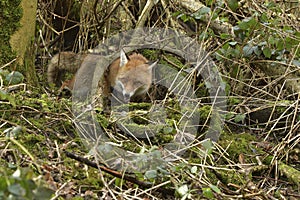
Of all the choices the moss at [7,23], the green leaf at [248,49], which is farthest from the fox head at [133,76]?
the moss at [7,23]

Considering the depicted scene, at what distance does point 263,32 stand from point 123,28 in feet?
7.56

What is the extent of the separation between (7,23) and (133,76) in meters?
2.16

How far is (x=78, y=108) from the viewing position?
11.5 feet

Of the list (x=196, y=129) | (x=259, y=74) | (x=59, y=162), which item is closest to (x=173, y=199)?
(x=59, y=162)

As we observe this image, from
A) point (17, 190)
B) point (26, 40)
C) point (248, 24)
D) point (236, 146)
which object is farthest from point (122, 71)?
point (17, 190)

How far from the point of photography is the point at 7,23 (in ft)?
12.3

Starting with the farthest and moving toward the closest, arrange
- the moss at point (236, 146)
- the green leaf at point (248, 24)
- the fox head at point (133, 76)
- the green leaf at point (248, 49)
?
the fox head at point (133, 76) < the green leaf at point (248, 49) < the green leaf at point (248, 24) < the moss at point (236, 146)

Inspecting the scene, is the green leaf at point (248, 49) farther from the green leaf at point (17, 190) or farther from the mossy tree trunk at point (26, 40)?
the green leaf at point (17, 190)

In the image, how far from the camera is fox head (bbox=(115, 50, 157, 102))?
554cm

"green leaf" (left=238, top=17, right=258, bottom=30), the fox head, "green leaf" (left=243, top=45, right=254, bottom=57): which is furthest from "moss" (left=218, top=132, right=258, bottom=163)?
the fox head

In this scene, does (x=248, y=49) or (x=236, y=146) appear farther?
(x=248, y=49)

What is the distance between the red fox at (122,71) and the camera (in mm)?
5504

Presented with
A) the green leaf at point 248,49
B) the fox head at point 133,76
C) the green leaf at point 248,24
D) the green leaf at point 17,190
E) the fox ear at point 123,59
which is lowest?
the fox head at point 133,76

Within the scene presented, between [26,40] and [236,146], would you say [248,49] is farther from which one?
[26,40]
